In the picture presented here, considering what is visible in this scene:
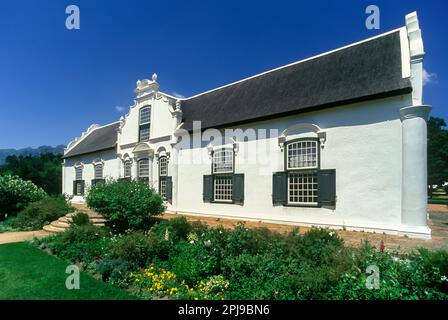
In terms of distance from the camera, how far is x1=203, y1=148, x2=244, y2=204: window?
1367cm

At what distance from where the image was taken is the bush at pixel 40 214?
14.3m

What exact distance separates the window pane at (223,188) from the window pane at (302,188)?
141 inches

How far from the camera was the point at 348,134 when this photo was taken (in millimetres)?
10547

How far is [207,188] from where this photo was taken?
15.1 m

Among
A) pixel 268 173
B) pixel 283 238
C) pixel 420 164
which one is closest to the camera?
pixel 283 238

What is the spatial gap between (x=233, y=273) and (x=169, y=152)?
12.2 metres

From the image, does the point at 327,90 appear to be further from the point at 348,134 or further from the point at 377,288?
the point at 377,288

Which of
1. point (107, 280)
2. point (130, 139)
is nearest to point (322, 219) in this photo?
point (107, 280)

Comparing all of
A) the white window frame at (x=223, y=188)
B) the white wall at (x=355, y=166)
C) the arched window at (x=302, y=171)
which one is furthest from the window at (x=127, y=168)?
the arched window at (x=302, y=171)

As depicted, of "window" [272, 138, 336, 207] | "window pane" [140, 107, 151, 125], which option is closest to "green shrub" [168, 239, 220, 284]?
"window" [272, 138, 336, 207]

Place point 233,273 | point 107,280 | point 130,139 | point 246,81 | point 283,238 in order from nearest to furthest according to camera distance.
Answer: point 233,273 → point 107,280 → point 283,238 → point 246,81 → point 130,139

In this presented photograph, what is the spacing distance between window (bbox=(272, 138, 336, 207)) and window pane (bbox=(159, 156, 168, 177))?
8200mm

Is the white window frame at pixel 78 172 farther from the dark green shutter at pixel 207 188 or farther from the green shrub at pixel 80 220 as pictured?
the dark green shutter at pixel 207 188

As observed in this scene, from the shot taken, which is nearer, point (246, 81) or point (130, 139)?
point (246, 81)
